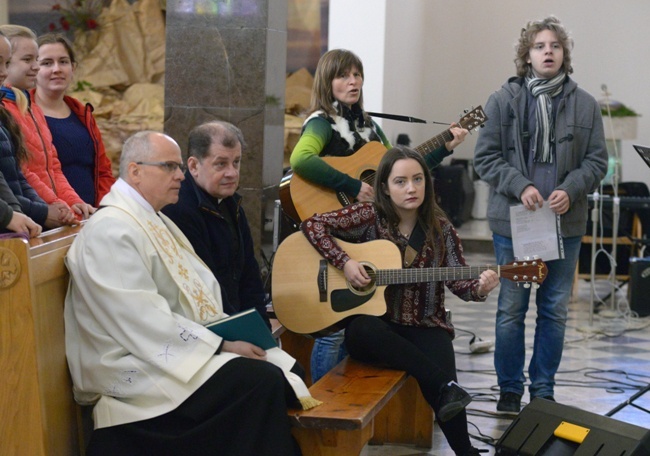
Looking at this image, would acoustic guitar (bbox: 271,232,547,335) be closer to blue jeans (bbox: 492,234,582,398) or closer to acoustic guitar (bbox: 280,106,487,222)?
acoustic guitar (bbox: 280,106,487,222)

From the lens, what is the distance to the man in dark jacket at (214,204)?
378cm

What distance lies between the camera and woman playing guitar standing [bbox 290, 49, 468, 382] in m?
4.67

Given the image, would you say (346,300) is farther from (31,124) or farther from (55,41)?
(55,41)

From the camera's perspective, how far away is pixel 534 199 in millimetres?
4699

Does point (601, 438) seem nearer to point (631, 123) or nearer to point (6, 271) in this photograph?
point (6, 271)

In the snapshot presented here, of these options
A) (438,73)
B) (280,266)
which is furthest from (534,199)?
(438,73)

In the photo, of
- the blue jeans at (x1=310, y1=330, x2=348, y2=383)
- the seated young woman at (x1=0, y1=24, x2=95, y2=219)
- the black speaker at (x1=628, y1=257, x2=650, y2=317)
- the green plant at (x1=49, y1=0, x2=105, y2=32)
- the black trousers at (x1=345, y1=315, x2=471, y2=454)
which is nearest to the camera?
the black trousers at (x1=345, y1=315, x2=471, y2=454)

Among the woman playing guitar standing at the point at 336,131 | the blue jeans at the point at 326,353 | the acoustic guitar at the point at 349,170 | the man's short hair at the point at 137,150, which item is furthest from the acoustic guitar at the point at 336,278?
the man's short hair at the point at 137,150

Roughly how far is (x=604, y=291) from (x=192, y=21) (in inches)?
200

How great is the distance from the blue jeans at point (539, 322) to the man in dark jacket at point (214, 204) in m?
1.51

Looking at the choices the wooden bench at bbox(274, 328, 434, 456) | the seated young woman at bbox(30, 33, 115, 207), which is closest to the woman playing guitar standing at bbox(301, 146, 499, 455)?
the wooden bench at bbox(274, 328, 434, 456)

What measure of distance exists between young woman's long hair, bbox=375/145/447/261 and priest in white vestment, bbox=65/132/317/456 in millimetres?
1163

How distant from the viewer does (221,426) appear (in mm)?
3146

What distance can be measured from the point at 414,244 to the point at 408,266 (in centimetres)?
10
